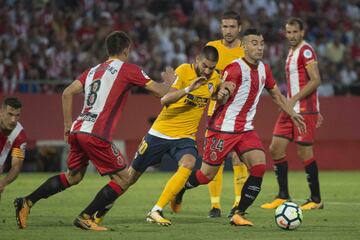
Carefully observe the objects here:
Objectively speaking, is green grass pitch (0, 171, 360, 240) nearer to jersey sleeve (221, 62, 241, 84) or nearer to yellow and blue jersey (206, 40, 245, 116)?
jersey sleeve (221, 62, 241, 84)

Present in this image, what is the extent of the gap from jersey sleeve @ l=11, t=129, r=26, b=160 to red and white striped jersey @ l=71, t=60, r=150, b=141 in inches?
54.3

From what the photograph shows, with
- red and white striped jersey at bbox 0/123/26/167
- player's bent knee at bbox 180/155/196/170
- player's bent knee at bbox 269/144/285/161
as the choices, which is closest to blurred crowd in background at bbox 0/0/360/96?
player's bent knee at bbox 269/144/285/161

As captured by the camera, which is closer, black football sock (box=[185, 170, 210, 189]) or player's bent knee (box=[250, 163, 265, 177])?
player's bent knee (box=[250, 163, 265, 177])

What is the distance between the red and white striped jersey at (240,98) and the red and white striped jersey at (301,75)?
257 centimetres

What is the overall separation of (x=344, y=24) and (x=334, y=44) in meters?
1.95

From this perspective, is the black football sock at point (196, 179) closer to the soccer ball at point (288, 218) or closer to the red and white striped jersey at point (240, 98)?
the red and white striped jersey at point (240, 98)

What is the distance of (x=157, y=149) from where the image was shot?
1105 centimetres

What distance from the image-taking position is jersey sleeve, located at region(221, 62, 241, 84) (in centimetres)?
1062

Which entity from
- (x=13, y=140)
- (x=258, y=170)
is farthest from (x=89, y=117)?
(x=258, y=170)

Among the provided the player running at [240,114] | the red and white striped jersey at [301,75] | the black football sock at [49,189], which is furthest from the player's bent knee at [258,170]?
the red and white striped jersey at [301,75]

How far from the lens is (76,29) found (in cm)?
2236

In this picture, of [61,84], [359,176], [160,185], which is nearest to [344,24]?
[359,176]

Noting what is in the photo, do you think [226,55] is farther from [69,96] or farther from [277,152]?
[69,96]

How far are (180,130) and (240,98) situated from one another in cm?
87
